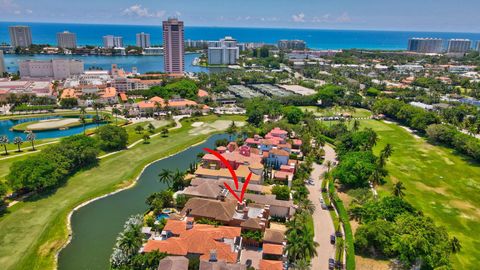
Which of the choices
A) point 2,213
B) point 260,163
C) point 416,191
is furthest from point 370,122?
point 2,213

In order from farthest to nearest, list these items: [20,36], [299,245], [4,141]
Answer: [20,36], [4,141], [299,245]

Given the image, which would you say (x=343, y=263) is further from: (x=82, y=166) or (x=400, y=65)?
(x=400, y=65)

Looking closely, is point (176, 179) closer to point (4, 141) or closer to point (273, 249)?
point (273, 249)

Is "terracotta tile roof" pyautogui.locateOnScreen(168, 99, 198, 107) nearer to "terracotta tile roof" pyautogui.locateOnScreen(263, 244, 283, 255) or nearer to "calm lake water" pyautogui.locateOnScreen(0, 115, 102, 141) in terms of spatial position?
"calm lake water" pyautogui.locateOnScreen(0, 115, 102, 141)

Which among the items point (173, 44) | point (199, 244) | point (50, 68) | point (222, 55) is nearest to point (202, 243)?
point (199, 244)

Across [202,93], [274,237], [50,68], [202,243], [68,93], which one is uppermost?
[50,68]

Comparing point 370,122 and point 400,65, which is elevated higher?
point 400,65

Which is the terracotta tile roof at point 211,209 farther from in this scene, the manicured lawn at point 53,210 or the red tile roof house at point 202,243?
the manicured lawn at point 53,210

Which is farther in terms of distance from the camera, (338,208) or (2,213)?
(338,208)
